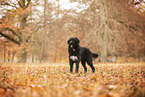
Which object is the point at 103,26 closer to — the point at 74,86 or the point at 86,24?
the point at 86,24

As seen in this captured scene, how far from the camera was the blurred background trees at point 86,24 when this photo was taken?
1309 centimetres

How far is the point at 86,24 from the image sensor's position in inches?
606

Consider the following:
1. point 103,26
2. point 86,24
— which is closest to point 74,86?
point 103,26

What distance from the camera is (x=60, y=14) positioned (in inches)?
626

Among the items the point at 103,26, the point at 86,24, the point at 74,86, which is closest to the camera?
the point at 74,86

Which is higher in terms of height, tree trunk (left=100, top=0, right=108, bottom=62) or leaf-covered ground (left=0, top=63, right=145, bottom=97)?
tree trunk (left=100, top=0, right=108, bottom=62)

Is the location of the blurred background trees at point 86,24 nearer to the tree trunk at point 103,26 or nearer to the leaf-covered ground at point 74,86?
the tree trunk at point 103,26

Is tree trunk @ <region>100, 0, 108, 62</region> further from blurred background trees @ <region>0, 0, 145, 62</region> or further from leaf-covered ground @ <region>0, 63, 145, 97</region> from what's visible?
leaf-covered ground @ <region>0, 63, 145, 97</region>

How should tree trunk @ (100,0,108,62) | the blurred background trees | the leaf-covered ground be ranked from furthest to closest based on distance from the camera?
tree trunk @ (100,0,108,62), the blurred background trees, the leaf-covered ground

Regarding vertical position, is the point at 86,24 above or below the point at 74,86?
above

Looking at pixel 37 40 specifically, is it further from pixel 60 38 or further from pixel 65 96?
pixel 65 96

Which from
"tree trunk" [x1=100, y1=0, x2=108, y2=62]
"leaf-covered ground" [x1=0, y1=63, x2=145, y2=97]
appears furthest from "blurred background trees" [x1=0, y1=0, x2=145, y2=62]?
"leaf-covered ground" [x1=0, y1=63, x2=145, y2=97]

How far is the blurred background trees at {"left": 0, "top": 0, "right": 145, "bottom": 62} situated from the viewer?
1309 centimetres

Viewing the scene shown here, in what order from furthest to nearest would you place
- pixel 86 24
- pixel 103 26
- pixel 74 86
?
1. pixel 86 24
2. pixel 103 26
3. pixel 74 86
